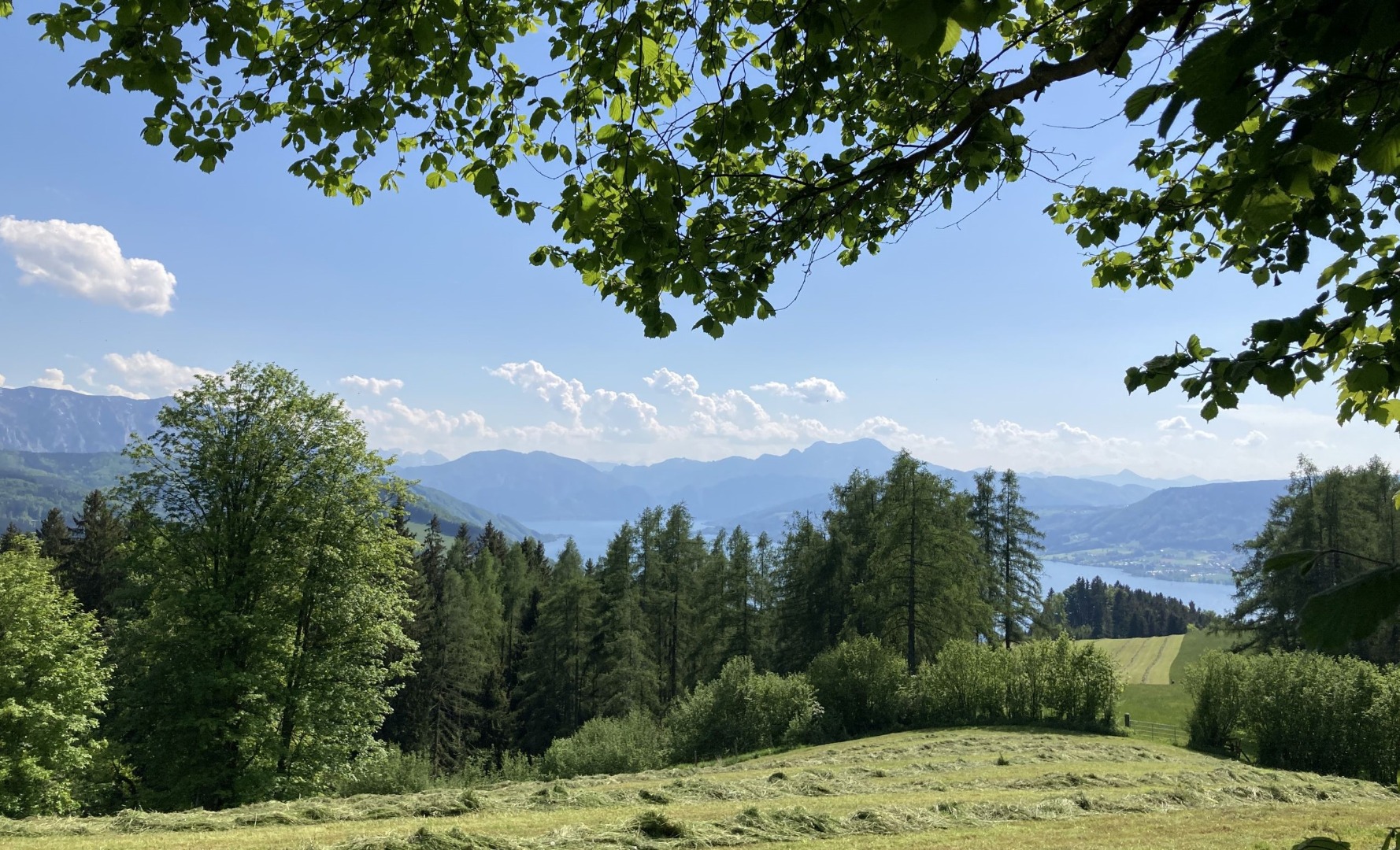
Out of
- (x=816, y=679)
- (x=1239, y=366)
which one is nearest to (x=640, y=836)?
(x=1239, y=366)

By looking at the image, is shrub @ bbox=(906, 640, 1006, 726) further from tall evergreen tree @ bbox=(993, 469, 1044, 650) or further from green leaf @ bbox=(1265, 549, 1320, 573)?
green leaf @ bbox=(1265, 549, 1320, 573)

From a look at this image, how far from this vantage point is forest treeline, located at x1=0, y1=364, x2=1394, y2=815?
16.1m

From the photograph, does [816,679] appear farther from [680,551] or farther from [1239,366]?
[1239,366]

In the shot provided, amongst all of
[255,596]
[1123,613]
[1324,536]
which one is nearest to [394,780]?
[255,596]

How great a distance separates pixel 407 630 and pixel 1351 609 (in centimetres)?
4575

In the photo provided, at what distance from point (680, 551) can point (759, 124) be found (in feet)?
135

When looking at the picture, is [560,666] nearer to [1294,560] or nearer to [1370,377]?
[1370,377]

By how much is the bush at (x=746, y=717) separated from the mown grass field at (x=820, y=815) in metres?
10.5

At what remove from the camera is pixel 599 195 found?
4.21m

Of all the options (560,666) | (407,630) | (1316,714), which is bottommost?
(560,666)

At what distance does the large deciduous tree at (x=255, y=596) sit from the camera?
1571 cm

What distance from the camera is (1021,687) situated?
1025 inches

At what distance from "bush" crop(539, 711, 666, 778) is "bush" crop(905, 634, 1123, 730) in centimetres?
1019

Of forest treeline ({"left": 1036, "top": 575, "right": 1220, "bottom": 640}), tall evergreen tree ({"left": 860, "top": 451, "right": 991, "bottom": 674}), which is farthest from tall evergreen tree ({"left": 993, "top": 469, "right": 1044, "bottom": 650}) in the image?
forest treeline ({"left": 1036, "top": 575, "right": 1220, "bottom": 640})
